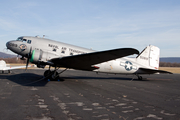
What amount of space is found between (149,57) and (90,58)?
9.70 m

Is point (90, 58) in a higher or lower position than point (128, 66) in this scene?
higher

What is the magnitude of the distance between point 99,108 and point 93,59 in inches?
298

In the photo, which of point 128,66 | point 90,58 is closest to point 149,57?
point 128,66

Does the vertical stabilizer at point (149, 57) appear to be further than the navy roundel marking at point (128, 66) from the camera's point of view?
Yes

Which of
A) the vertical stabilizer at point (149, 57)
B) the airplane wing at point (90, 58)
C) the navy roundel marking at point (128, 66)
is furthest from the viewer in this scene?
→ the vertical stabilizer at point (149, 57)

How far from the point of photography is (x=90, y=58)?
522 inches

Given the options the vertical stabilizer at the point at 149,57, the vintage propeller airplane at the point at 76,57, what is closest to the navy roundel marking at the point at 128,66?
the vintage propeller airplane at the point at 76,57

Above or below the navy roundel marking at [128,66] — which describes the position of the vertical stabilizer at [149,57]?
above

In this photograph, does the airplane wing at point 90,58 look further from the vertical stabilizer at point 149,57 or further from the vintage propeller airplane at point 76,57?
the vertical stabilizer at point 149,57

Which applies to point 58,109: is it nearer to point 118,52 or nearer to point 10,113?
point 10,113

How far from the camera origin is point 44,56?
14.4 m

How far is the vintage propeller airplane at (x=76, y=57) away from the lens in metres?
12.9

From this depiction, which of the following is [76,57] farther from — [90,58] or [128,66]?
[128,66]

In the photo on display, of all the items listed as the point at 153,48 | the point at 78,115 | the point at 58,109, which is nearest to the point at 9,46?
the point at 58,109
